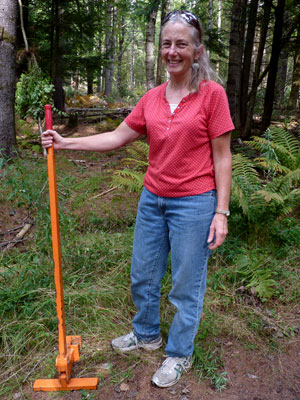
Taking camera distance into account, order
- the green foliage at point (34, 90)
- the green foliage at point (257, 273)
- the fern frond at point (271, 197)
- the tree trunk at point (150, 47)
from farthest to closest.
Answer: the tree trunk at point (150, 47) → the fern frond at point (271, 197) → the green foliage at point (257, 273) → the green foliage at point (34, 90)

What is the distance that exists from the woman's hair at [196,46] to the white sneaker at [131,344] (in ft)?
6.33

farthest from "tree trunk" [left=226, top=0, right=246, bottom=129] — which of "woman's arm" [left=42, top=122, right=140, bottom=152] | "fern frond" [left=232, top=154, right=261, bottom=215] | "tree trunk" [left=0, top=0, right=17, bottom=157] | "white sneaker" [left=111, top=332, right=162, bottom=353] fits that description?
"white sneaker" [left=111, top=332, right=162, bottom=353]

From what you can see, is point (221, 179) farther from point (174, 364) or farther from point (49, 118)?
point (174, 364)

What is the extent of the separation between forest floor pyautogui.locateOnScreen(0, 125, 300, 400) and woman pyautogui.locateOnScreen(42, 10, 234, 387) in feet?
0.41

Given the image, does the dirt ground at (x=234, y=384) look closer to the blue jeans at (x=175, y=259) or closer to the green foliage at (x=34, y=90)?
the blue jeans at (x=175, y=259)

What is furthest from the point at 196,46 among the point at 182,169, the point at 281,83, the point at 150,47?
Answer: the point at 281,83

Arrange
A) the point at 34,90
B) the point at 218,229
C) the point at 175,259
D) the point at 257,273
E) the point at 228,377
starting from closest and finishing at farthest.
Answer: the point at 218,229 → the point at 175,259 → the point at 228,377 → the point at 34,90 → the point at 257,273

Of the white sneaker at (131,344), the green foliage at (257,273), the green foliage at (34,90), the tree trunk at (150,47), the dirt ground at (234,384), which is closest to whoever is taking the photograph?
the dirt ground at (234,384)

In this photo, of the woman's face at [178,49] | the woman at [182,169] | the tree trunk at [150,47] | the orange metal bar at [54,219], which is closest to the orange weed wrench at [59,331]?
the orange metal bar at [54,219]

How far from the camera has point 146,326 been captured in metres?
2.69

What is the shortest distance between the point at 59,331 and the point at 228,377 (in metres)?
1.29

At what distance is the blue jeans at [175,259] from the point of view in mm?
2152

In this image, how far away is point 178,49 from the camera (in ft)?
6.64

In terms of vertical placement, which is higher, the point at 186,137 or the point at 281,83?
the point at 281,83
